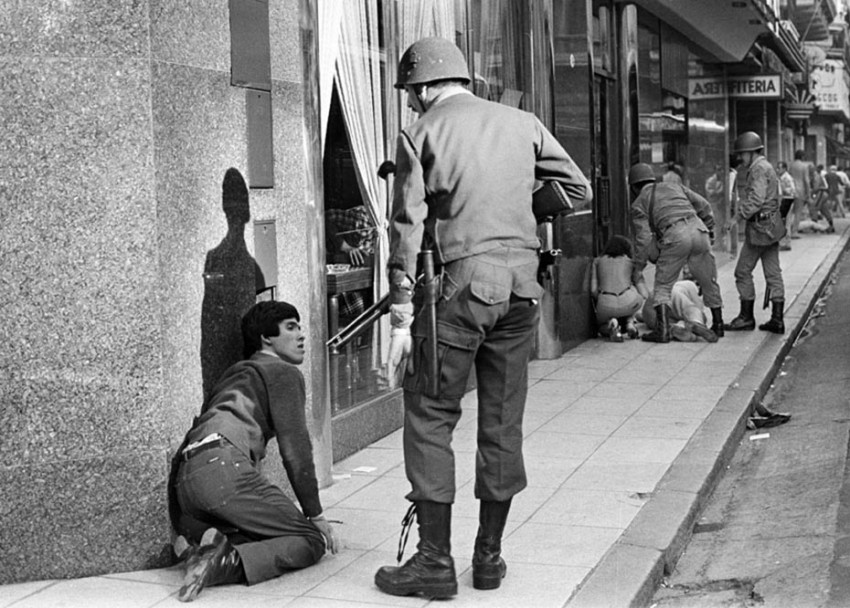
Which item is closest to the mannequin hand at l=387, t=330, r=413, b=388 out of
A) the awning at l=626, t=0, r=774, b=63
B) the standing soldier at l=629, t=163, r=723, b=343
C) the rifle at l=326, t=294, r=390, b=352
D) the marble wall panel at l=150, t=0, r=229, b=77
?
the marble wall panel at l=150, t=0, r=229, b=77

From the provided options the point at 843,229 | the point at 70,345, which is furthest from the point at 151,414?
the point at 843,229

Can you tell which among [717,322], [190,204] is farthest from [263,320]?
[717,322]

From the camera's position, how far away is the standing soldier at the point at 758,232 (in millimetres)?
13180

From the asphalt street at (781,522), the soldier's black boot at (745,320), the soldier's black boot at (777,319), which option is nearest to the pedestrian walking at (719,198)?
the soldier's black boot at (745,320)

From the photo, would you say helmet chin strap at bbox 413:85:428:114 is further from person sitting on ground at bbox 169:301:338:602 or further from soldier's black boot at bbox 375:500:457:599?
soldier's black boot at bbox 375:500:457:599

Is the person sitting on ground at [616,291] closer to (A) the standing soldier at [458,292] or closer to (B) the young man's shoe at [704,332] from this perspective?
(B) the young man's shoe at [704,332]

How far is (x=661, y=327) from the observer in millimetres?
12633

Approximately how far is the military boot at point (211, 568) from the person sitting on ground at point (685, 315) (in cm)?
809

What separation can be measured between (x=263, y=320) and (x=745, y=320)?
8.64 meters

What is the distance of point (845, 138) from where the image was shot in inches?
2854

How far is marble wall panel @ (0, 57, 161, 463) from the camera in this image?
5.08m

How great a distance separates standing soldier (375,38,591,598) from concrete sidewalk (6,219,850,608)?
30cm

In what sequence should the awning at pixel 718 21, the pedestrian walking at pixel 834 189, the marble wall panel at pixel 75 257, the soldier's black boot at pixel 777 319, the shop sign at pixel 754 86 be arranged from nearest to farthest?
the marble wall panel at pixel 75 257 → the soldier's black boot at pixel 777 319 → the awning at pixel 718 21 → the shop sign at pixel 754 86 → the pedestrian walking at pixel 834 189

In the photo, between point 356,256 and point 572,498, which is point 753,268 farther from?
point 572,498
